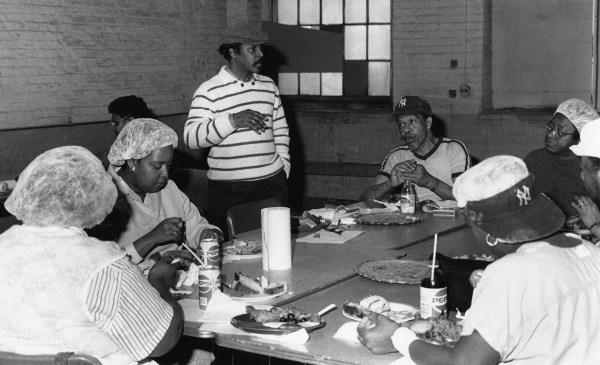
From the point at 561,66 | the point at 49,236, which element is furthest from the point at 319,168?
the point at 49,236

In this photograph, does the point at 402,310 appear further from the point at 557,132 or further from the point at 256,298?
the point at 557,132

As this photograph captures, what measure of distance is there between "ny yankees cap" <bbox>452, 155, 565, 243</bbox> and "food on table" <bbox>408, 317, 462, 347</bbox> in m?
0.45

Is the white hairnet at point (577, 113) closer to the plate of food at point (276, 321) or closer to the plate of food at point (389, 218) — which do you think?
the plate of food at point (389, 218)

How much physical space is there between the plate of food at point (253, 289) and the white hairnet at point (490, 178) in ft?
3.87

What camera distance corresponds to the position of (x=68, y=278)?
2.68 metres

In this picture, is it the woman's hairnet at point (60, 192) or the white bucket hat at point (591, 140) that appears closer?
the woman's hairnet at point (60, 192)

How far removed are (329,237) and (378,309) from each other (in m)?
1.55

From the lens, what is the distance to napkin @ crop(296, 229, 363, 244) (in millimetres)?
4742

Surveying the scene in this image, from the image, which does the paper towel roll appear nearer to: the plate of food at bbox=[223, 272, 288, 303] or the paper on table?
the plate of food at bbox=[223, 272, 288, 303]

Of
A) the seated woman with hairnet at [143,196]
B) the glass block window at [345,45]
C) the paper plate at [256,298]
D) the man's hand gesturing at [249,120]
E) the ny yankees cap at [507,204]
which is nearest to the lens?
the ny yankees cap at [507,204]

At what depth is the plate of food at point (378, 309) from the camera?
3.24 meters

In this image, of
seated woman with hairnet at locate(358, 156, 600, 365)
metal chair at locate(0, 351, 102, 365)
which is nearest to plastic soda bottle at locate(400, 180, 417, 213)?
seated woman with hairnet at locate(358, 156, 600, 365)

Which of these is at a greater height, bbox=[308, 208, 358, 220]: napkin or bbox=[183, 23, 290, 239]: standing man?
bbox=[183, 23, 290, 239]: standing man

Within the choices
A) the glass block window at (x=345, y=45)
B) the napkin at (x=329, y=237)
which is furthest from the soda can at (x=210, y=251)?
the glass block window at (x=345, y=45)
